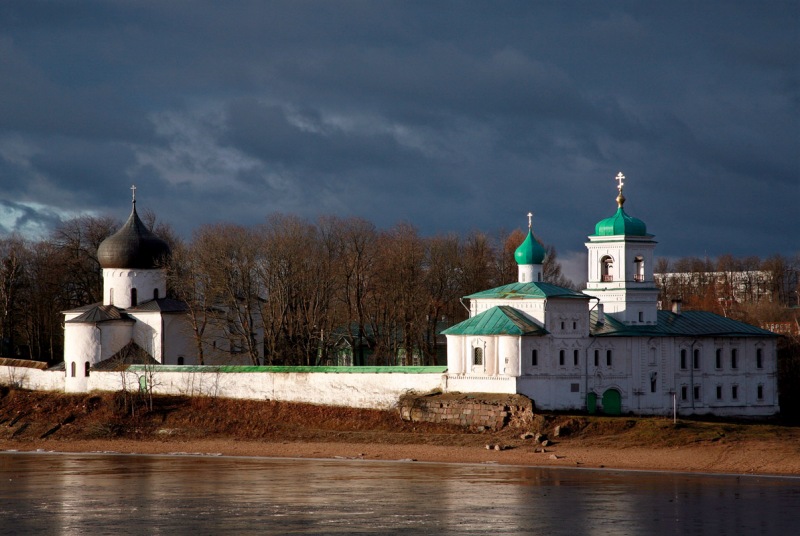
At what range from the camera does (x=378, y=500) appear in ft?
86.1

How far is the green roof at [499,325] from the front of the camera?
3700 cm

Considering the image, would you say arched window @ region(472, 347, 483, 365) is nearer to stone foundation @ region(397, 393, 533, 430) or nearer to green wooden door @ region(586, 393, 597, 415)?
stone foundation @ region(397, 393, 533, 430)

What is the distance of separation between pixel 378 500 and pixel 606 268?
1759 centimetres

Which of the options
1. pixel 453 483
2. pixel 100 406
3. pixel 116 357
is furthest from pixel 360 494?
pixel 116 357

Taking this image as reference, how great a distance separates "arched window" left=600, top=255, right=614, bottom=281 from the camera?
4150cm

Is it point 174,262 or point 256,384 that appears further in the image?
point 174,262

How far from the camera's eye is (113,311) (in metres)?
47.2

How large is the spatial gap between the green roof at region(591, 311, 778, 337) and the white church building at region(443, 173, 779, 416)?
43mm

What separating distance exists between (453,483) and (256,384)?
44.7 ft

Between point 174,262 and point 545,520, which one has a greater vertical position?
point 174,262

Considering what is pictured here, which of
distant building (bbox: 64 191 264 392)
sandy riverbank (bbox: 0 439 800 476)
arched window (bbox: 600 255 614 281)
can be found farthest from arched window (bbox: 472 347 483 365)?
distant building (bbox: 64 191 264 392)

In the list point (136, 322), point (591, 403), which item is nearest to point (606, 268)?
point (591, 403)

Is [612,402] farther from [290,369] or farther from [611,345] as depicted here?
[290,369]

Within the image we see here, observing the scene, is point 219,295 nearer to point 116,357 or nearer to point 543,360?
point 116,357
